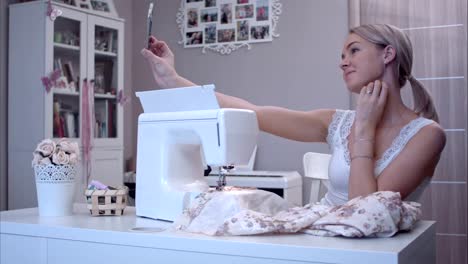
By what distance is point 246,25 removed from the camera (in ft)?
13.7

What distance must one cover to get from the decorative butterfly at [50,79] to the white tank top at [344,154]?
2.20 m

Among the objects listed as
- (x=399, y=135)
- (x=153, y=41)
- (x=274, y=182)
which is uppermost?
(x=153, y=41)

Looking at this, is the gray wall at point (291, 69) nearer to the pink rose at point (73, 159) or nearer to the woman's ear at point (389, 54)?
the woman's ear at point (389, 54)

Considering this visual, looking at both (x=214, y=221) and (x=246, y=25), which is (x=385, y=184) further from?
(x=246, y=25)

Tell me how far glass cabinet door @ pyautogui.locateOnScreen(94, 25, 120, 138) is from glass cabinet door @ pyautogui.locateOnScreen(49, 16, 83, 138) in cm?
17

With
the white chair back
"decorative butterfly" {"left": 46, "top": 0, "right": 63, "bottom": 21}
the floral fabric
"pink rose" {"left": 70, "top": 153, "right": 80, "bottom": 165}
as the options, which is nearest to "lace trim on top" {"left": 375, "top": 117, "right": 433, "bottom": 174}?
the floral fabric

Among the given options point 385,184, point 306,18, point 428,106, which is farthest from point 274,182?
point 385,184

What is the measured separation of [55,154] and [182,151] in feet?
1.16

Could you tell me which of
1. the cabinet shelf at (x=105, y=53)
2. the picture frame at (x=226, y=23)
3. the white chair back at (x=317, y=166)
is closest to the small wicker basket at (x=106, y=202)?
the white chair back at (x=317, y=166)

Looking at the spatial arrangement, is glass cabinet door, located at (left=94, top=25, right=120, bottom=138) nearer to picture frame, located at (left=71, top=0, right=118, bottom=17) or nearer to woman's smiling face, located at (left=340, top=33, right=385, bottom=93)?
picture frame, located at (left=71, top=0, right=118, bottom=17)

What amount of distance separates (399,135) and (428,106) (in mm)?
224

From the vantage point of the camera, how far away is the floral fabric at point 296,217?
1048mm

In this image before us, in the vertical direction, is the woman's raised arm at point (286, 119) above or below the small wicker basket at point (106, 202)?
above

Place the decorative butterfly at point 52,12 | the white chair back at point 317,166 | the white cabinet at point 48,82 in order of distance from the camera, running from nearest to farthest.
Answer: the white chair back at point 317,166
the decorative butterfly at point 52,12
the white cabinet at point 48,82
